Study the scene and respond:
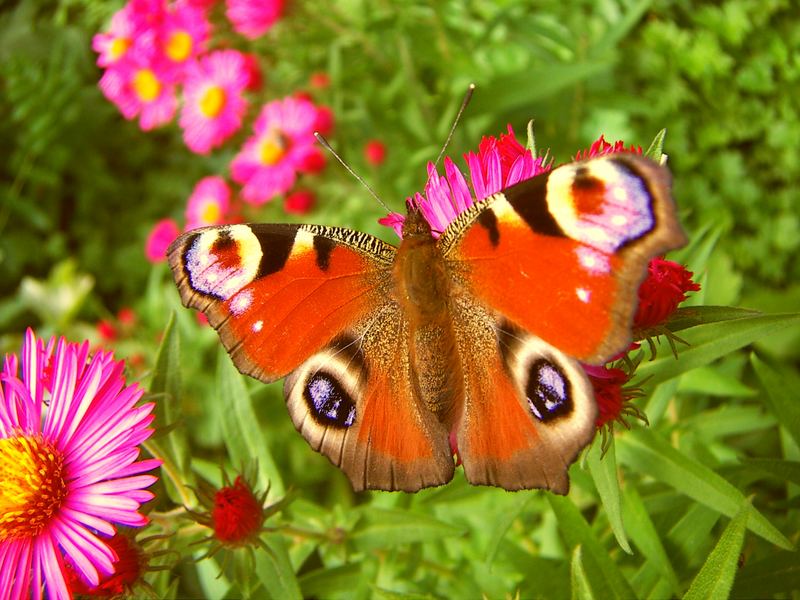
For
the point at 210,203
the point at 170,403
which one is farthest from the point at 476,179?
the point at 210,203

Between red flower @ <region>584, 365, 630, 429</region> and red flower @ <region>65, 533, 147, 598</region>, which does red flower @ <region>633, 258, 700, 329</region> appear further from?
red flower @ <region>65, 533, 147, 598</region>

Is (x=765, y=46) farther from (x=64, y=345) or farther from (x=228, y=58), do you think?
(x=64, y=345)

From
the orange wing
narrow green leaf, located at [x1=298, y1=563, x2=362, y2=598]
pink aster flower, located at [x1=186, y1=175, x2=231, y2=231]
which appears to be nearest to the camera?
the orange wing

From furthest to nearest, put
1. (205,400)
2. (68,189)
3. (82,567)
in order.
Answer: (68,189), (205,400), (82,567)

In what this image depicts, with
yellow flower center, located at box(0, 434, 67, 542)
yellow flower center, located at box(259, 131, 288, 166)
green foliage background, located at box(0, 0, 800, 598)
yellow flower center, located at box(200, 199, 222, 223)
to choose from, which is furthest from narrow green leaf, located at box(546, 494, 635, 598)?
yellow flower center, located at box(200, 199, 222, 223)

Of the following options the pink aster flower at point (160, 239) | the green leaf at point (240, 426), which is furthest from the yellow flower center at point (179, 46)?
the green leaf at point (240, 426)

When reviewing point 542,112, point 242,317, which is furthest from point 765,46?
point 242,317
